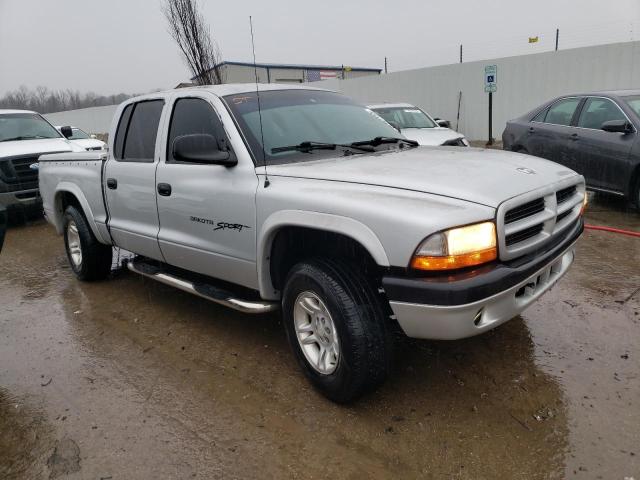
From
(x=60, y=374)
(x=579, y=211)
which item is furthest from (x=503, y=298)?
(x=60, y=374)

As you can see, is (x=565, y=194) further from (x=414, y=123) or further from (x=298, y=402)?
(x=414, y=123)

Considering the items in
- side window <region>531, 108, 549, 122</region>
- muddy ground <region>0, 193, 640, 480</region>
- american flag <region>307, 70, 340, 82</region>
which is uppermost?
american flag <region>307, 70, 340, 82</region>

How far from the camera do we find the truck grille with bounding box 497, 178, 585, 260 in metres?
2.47

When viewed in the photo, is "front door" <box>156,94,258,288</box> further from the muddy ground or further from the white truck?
the white truck

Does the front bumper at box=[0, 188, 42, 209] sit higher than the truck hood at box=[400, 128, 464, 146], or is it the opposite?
the truck hood at box=[400, 128, 464, 146]

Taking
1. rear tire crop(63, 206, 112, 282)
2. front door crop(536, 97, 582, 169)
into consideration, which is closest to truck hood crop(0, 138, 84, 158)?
rear tire crop(63, 206, 112, 282)

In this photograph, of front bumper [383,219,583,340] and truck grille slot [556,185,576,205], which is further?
truck grille slot [556,185,576,205]

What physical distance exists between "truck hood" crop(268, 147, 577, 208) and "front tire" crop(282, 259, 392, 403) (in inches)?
20.5

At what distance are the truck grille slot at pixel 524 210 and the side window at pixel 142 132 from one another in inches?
108

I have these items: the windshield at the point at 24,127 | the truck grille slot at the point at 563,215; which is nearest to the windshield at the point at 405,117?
the windshield at the point at 24,127

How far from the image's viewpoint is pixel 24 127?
966 cm

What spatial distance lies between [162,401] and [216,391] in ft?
1.04

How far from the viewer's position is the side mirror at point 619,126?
616 cm

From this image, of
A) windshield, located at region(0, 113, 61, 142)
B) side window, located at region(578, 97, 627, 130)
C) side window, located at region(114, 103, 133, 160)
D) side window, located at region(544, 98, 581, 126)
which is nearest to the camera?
side window, located at region(114, 103, 133, 160)
